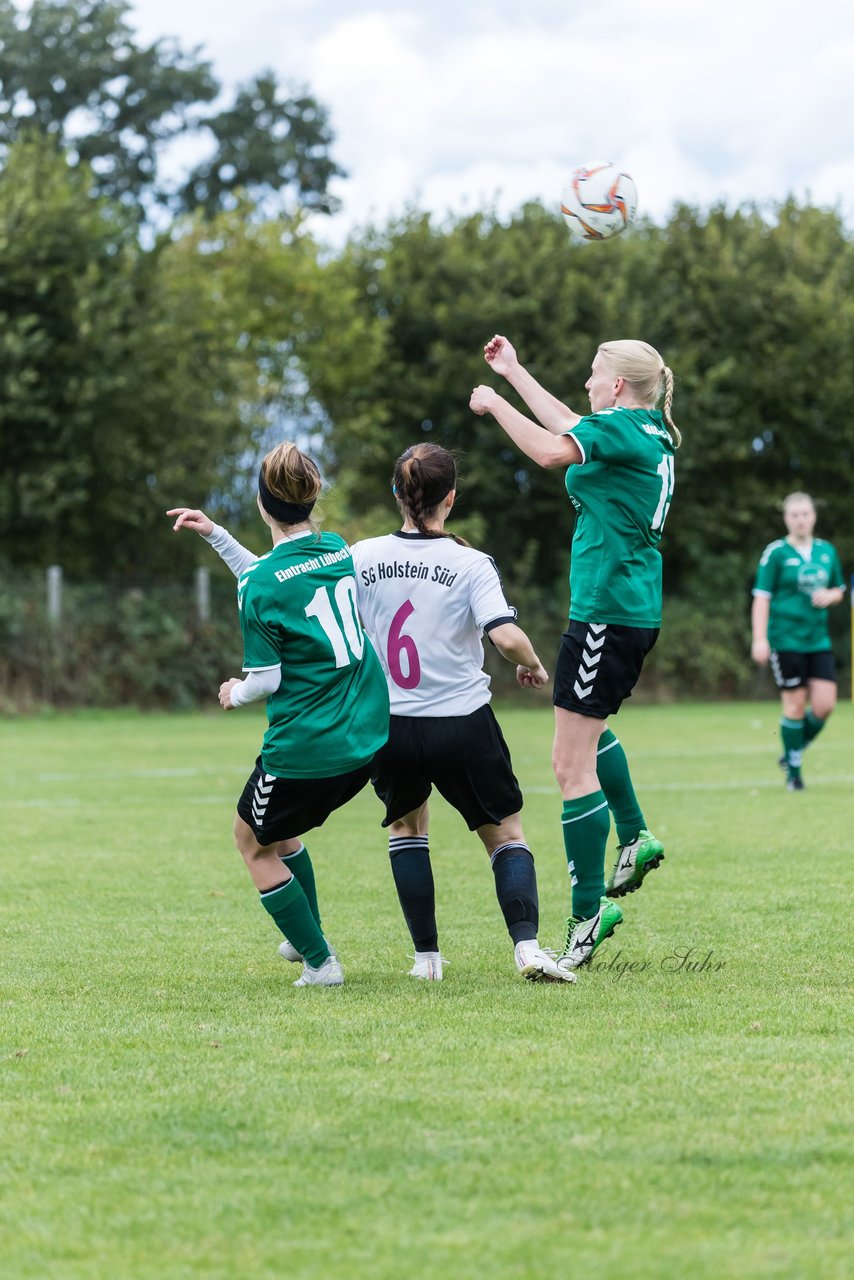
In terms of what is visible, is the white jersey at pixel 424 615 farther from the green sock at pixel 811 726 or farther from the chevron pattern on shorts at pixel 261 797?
the green sock at pixel 811 726

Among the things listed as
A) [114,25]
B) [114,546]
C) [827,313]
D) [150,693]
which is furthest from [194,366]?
[114,25]

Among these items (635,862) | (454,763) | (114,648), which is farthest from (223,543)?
(114,648)

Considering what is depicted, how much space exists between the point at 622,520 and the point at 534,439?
0.58 m

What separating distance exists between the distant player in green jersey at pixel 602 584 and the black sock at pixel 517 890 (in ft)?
0.67

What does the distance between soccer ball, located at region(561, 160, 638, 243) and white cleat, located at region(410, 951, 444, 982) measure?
304 cm

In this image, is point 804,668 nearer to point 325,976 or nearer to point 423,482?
point 423,482

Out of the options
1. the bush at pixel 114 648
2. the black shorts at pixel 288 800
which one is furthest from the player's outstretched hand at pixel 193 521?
the bush at pixel 114 648

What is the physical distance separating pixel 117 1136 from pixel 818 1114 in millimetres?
1598

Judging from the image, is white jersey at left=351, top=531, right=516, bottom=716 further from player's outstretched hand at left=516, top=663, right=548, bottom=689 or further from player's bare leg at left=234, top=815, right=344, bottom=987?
player's bare leg at left=234, top=815, right=344, bottom=987

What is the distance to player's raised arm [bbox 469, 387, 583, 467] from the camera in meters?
5.25

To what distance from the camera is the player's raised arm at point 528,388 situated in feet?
17.9

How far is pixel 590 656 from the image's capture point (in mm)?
5641

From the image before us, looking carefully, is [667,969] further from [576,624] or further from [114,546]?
[114,546]
